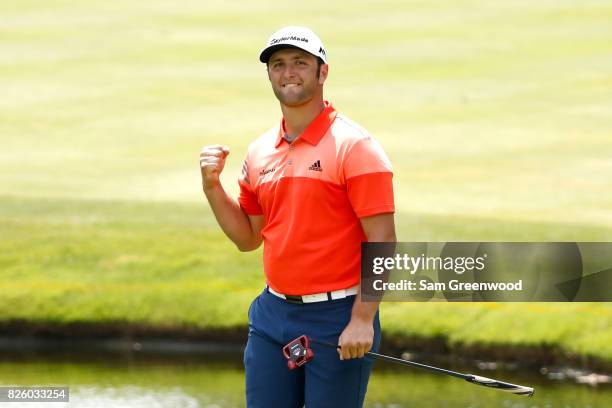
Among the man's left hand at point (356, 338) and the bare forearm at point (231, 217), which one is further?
the bare forearm at point (231, 217)

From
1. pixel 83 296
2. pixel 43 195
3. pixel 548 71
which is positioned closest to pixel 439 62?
pixel 548 71

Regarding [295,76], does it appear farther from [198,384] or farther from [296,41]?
[198,384]

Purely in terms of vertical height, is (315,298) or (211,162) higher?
(211,162)

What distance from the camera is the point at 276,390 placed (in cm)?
541

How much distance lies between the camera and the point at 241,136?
72.1 ft

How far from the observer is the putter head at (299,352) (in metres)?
5.29

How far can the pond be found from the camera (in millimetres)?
9969

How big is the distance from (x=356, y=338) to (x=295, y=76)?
108 cm

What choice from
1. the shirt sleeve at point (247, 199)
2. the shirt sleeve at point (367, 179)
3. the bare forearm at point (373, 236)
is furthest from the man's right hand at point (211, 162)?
the bare forearm at point (373, 236)

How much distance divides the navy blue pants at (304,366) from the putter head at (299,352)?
4 cm

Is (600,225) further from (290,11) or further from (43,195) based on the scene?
(290,11)

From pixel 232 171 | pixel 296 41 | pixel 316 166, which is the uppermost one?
pixel 232 171

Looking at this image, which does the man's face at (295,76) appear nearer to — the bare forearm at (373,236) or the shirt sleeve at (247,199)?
the shirt sleeve at (247,199)

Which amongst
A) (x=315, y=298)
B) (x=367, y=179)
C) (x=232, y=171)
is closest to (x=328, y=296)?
(x=315, y=298)
